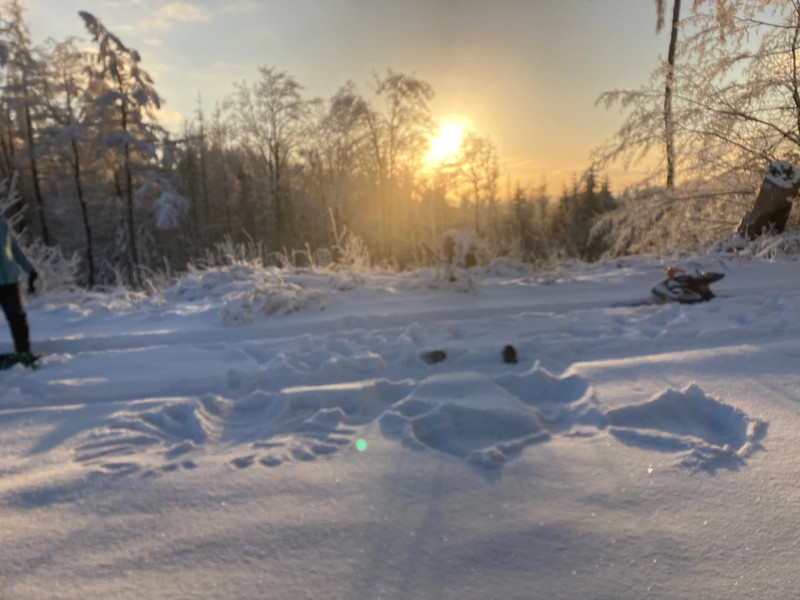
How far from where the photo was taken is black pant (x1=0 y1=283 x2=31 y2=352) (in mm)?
4035

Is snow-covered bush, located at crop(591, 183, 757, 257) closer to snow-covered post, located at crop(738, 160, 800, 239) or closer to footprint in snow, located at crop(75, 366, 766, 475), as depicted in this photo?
snow-covered post, located at crop(738, 160, 800, 239)

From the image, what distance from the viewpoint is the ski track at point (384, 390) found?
2.26 meters

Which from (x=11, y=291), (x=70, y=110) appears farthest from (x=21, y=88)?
(x=11, y=291)

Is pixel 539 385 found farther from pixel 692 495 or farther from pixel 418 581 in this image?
pixel 418 581

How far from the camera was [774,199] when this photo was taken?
297 inches

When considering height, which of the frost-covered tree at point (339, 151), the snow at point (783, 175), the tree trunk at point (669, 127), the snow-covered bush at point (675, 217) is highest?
the frost-covered tree at point (339, 151)

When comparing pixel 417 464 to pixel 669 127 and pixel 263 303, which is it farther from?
pixel 669 127

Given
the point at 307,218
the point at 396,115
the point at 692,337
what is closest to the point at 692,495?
the point at 692,337

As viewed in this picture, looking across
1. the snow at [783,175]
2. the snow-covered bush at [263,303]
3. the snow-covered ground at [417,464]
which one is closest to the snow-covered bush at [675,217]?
the snow at [783,175]

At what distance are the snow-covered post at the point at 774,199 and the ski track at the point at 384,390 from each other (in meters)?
3.61

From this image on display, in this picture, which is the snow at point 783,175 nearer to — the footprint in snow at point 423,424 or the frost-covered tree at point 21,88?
the footprint in snow at point 423,424

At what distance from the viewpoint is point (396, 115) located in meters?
18.6

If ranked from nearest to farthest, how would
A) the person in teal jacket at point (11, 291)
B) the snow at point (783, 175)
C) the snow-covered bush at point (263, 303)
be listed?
1. the person in teal jacket at point (11, 291)
2. the snow-covered bush at point (263, 303)
3. the snow at point (783, 175)

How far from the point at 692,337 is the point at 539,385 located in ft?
5.50
